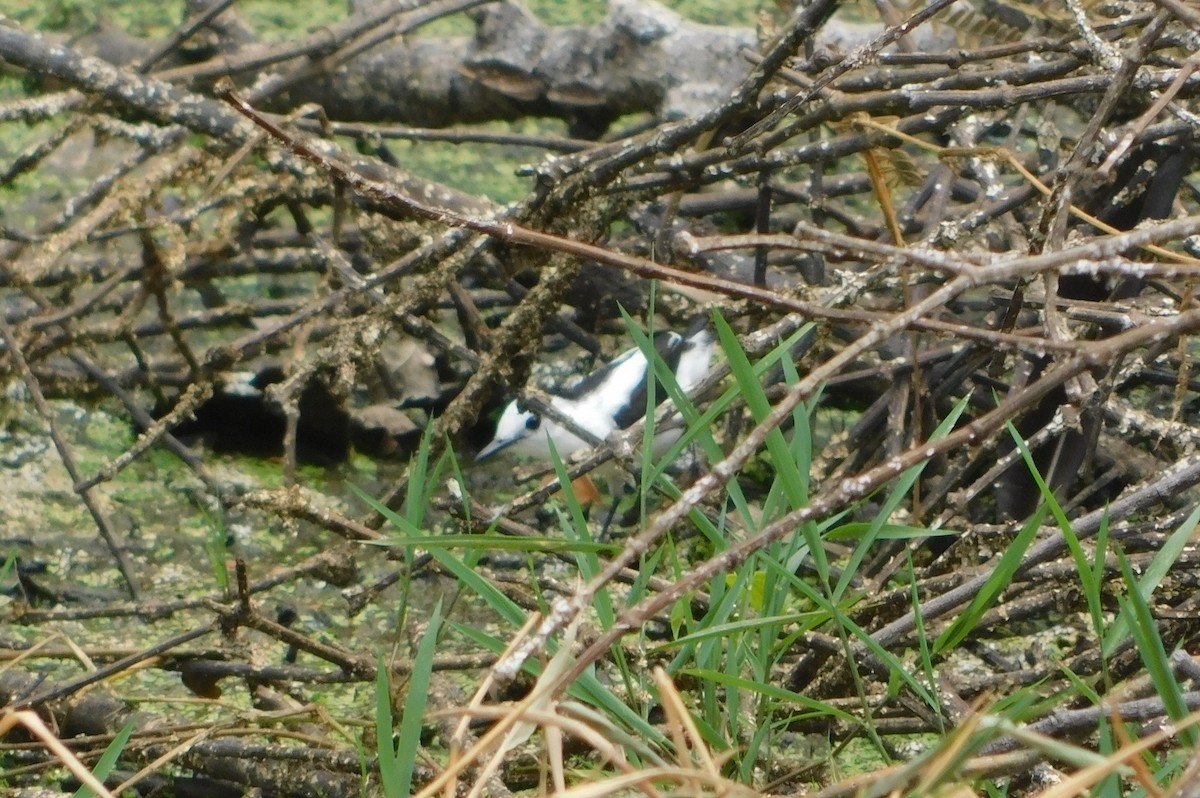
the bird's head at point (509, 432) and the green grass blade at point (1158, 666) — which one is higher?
the green grass blade at point (1158, 666)

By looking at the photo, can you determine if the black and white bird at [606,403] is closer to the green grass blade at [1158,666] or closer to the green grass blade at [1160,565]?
the green grass blade at [1160,565]

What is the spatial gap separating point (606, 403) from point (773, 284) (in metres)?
0.50

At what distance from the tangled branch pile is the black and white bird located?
12cm

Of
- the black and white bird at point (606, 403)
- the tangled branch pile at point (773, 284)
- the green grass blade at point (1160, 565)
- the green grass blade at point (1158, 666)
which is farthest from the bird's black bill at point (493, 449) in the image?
the green grass blade at point (1158, 666)

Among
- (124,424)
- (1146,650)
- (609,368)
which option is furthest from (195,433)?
(1146,650)

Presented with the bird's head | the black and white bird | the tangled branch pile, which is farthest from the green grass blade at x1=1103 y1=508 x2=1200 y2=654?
the bird's head

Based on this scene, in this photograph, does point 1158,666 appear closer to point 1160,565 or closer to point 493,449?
point 1160,565

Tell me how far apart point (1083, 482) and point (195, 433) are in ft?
5.95

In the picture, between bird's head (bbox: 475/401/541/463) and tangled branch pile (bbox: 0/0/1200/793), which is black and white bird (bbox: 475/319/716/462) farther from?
tangled branch pile (bbox: 0/0/1200/793)

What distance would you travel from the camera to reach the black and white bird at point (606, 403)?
120 inches

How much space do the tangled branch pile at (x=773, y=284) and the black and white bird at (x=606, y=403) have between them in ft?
0.39

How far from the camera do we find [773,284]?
9.76 ft

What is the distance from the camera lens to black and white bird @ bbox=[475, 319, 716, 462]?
A: 3.06m

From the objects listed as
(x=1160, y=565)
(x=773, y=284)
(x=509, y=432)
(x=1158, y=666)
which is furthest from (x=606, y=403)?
(x=1158, y=666)
